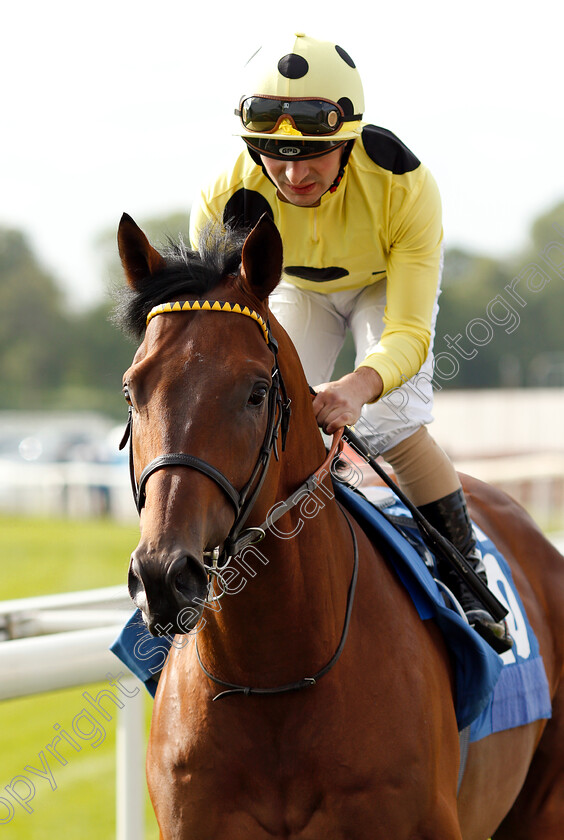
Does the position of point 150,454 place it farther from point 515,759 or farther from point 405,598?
point 515,759

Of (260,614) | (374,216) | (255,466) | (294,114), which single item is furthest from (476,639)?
(294,114)

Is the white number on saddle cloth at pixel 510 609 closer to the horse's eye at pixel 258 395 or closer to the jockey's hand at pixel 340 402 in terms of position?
the jockey's hand at pixel 340 402

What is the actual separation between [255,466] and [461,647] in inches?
39.9

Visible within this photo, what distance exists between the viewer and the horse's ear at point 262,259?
82.4 inches

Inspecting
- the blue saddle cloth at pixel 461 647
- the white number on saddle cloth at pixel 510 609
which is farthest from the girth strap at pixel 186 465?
the white number on saddle cloth at pixel 510 609

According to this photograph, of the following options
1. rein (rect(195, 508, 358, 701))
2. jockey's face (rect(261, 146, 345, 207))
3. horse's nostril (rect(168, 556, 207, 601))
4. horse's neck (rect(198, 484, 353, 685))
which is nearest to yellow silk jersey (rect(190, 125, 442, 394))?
jockey's face (rect(261, 146, 345, 207))

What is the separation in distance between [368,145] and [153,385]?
1.34 metres

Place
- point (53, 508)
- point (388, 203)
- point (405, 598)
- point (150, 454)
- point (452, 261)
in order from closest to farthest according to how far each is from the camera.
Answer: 1. point (150, 454)
2. point (405, 598)
3. point (388, 203)
4. point (53, 508)
5. point (452, 261)

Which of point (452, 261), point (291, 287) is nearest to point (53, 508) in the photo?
point (291, 287)

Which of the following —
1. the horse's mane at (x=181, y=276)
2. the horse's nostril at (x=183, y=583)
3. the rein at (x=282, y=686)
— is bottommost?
the rein at (x=282, y=686)

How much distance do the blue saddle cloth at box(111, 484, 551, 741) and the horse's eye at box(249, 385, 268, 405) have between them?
768mm

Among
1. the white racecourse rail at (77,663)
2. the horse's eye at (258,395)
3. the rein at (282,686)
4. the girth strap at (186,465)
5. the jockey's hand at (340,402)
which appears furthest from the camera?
the white racecourse rail at (77,663)

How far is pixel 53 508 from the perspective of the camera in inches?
1093

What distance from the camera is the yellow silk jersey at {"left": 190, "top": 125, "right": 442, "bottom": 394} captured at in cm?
279
